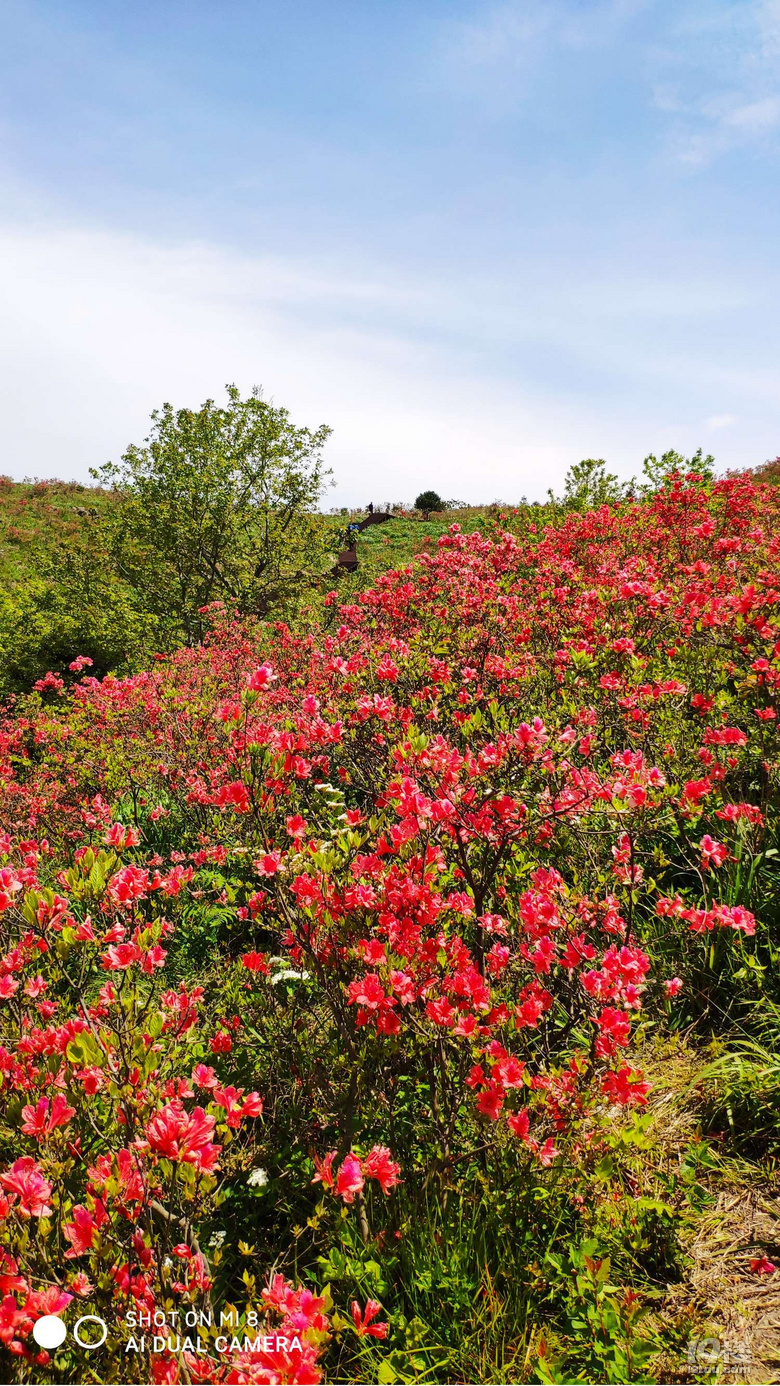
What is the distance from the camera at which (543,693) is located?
5.56 metres

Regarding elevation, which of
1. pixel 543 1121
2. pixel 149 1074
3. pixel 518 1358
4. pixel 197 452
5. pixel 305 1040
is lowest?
pixel 518 1358

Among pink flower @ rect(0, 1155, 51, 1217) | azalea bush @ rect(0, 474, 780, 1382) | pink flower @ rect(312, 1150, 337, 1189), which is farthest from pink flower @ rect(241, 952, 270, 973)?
pink flower @ rect(0, 1155, 51, 1217)

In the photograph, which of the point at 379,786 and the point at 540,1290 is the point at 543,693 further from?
the point at 540,1290

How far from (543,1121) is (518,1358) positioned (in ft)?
2.13

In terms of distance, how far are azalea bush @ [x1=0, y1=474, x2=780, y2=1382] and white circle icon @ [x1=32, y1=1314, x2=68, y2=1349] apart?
0.03 metres

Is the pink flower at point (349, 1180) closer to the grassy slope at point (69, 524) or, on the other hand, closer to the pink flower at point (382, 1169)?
the pink flower at point (382, 1169)

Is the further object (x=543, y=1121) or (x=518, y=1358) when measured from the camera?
(x=543, y=1121)

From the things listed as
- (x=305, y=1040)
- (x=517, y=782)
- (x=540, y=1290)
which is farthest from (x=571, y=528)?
(x=540, y=1290)

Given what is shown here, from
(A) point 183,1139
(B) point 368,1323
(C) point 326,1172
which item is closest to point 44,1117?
(A) point 183,1139

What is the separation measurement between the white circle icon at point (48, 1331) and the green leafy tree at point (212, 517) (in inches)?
540

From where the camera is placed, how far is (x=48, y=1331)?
1.83 m

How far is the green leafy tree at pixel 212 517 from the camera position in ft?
50.3

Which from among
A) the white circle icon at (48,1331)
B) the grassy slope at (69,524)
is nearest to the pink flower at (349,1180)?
the white circle icon at (48,1331)

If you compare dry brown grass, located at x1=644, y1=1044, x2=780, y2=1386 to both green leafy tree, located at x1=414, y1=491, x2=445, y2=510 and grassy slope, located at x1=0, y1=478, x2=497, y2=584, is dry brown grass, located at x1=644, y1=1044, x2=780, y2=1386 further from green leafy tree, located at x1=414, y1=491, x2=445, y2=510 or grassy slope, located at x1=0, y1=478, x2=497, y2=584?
green leafy tree, located at x1=414, y1=491, x2=445, y2=510
